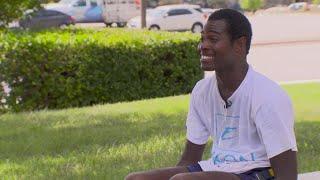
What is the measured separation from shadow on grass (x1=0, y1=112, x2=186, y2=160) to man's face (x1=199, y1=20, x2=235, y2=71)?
361 centimetres

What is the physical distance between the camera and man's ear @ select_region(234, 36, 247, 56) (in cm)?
299

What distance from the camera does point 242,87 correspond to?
9.92 feet

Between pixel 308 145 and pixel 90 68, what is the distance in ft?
16.0

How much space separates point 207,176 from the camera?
9.59 feet

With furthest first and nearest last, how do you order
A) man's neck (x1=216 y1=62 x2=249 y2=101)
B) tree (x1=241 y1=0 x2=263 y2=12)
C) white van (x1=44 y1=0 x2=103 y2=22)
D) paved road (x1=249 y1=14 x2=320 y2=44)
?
1. tree (x1=241 y1=0 x2=263 y2=12)
2. white van (x1=44 y1=0 x2=103 y2=22)
3. paved road (x1=249 y1=14 x2=320 y2=44)
4. man's neck (x1=216 y1=62 x2=249 y2=101)

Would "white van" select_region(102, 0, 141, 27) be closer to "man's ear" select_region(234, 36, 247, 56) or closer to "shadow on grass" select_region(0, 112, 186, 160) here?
"shadow on grass" select_region(0, 112, 186, 160)

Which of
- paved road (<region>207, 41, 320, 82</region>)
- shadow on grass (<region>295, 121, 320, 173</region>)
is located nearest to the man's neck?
shadow on grass (<region>295, 121, 320, 173</region>)

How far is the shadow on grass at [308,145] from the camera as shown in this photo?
→ 18.1ft

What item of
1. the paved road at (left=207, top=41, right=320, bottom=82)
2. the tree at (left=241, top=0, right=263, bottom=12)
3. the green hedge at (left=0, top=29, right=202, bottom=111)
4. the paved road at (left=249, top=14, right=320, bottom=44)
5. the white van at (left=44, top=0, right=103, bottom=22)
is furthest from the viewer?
the tree at (left=241, top=0, right=263, bottom=12)

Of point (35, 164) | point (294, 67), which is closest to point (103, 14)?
point (294, 67)

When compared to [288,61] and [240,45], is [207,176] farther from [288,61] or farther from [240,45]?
[288,61]

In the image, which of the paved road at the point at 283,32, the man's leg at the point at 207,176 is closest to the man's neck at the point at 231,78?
the man's leg at the point at 207,176

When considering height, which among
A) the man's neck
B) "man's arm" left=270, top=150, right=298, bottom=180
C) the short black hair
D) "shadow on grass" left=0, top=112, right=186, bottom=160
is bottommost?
"shadow on grass" left=0, top=112, right=186, bottom=160

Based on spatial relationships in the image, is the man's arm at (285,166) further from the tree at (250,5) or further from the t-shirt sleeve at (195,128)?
the tree at (250,5)
